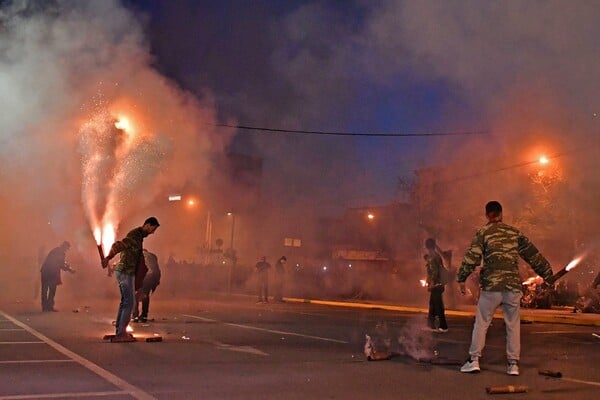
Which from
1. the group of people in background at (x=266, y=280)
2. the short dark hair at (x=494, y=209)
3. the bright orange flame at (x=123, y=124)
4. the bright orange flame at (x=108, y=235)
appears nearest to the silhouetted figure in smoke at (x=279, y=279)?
the group of people in background at (x=266, y=280)

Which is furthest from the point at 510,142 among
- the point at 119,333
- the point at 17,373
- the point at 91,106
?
the point at 17,373

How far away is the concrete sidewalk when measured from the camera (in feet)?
40.9

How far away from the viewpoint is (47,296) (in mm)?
13164

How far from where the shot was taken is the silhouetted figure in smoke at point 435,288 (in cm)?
995

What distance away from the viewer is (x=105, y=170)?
20.4m

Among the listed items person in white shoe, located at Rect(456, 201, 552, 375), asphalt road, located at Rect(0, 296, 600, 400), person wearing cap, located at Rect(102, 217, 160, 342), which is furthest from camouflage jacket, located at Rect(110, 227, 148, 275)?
person in white shoe, located at Rect(456, 201, 552, 375)

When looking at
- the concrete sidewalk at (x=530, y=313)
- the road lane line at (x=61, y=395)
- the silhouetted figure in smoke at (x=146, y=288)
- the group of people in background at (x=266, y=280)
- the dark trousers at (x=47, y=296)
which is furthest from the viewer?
the group of people in background at (x=266, y=280)

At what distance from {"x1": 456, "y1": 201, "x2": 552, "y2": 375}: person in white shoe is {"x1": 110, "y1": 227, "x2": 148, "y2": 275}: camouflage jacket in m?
4.11

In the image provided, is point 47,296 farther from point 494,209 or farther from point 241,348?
point 494,209

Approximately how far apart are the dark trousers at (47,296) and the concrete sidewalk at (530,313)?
25.4 feet

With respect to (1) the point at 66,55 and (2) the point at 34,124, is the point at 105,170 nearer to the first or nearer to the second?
(2) the point at 34,124

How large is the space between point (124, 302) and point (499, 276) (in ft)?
14.4

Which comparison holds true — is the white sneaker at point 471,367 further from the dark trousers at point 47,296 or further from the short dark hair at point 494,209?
the dark trousers at point 47,296

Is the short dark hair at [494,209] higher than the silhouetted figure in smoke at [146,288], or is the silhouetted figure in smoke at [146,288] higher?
the short dark hair at [494,209]
